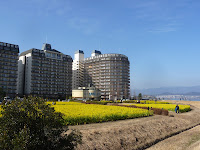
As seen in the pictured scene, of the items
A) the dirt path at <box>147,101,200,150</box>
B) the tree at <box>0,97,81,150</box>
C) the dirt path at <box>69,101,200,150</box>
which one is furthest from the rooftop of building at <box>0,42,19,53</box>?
the tree at <box>0,97,81,150</box>

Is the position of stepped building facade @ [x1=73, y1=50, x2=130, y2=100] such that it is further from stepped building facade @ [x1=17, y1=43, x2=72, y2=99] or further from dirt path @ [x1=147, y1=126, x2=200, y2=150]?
dirt path @ [x1=147, y1=126, x2=200, y2=150]

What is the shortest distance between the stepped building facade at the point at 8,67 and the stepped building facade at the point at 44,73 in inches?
528

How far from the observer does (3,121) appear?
10.6 meters

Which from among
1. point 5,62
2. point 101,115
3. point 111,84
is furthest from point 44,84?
point 101,115

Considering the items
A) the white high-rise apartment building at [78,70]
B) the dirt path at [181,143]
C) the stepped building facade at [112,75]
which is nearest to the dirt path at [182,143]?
the dirt path at [181,143]

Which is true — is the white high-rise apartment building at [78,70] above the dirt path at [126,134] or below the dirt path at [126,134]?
above

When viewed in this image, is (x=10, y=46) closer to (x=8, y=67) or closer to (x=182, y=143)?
(x=8, y=67)

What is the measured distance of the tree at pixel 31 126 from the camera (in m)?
9.88

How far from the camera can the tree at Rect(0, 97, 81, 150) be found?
9875 mm

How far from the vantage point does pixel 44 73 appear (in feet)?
446

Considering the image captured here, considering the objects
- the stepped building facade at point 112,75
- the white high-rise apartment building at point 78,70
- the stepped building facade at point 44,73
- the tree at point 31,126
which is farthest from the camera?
the white high-rise apartment building at point 78,70

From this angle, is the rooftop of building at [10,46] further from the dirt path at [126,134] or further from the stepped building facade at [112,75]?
the dirt path at [126,134]

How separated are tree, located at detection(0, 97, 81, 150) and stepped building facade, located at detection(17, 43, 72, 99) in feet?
393

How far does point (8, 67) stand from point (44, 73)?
26965 mm
